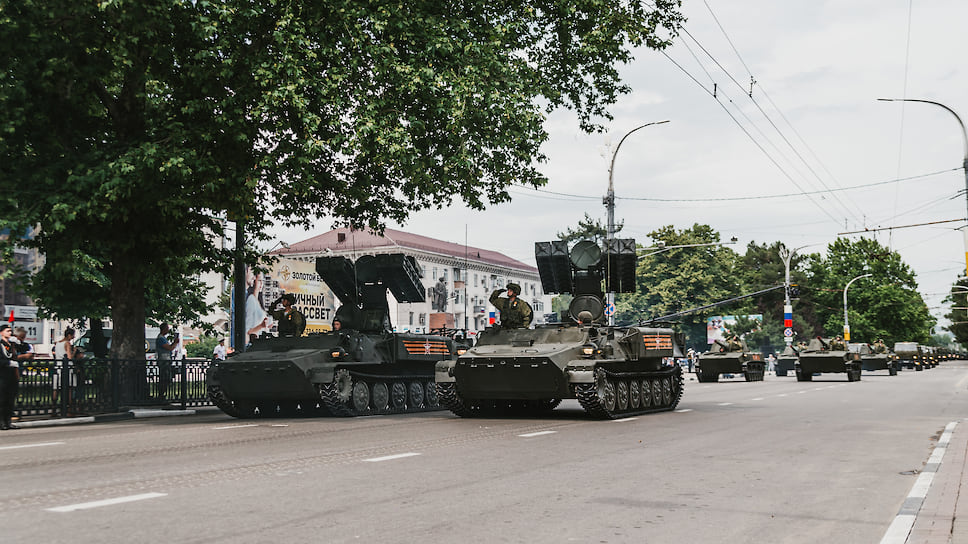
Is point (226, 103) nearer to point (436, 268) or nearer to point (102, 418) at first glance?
point (102, 418)

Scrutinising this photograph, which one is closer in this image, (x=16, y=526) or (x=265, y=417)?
(x=16, y=526)

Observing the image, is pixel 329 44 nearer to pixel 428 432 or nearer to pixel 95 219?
pixel 95 219

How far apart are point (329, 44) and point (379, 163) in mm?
2222

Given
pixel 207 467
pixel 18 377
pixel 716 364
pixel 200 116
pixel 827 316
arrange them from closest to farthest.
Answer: pixel 207 467
pixel 18 377
pixel 200 116
pixel 716 364
pixel 827 316

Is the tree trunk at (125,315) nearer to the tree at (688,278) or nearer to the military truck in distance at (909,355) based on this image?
the military truck in distance at (909,355)

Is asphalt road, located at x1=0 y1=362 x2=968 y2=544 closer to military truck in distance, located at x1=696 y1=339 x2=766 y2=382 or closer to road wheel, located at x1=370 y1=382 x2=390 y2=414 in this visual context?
road wheel, located at x1=370 y1=382 x2=390 y2=414

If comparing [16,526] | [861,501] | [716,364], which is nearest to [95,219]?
[16,526]

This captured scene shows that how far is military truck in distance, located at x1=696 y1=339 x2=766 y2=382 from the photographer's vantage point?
39906 mm

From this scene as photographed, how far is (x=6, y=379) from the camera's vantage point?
51.1 ft

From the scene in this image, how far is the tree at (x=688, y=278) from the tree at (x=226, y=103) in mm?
70347

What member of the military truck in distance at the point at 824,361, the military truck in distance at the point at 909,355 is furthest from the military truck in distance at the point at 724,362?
the military truck in distance at the point at 909,355

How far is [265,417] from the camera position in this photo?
19266 mm

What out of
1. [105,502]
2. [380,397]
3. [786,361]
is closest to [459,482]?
[105,502]

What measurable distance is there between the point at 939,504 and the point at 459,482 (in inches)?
155
